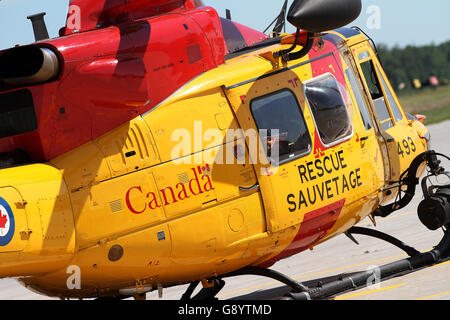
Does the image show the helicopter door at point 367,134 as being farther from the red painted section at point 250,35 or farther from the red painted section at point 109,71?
the red painted section at point 109,71

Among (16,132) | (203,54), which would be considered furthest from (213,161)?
(16,132)

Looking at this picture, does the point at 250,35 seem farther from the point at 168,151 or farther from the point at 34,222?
the point at 34,222

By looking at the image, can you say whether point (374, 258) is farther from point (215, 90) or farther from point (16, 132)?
point (16, 132)

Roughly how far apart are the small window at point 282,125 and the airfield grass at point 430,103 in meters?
27.6

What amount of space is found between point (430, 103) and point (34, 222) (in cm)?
4591

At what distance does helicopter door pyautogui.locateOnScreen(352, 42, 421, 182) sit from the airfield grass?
25511 mm

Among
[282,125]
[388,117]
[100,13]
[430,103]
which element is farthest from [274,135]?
[430,103]

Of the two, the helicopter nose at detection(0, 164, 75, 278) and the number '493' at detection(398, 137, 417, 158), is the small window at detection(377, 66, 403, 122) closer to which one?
the number '493' at detection(398, 137, 417, 158)

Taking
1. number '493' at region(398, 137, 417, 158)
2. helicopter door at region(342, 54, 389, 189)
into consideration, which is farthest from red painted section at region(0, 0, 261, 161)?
number '493' at region(398, 137, 417, 158)

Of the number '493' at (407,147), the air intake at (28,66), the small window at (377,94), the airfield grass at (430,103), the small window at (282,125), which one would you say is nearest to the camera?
the air intake at (28,66)

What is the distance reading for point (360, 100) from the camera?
8656mm

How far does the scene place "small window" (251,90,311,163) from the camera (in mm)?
7445

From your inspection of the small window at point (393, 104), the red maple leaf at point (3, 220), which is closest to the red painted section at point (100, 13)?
the red maple leaf at point (3, 220)

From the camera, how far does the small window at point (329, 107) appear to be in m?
7.96
